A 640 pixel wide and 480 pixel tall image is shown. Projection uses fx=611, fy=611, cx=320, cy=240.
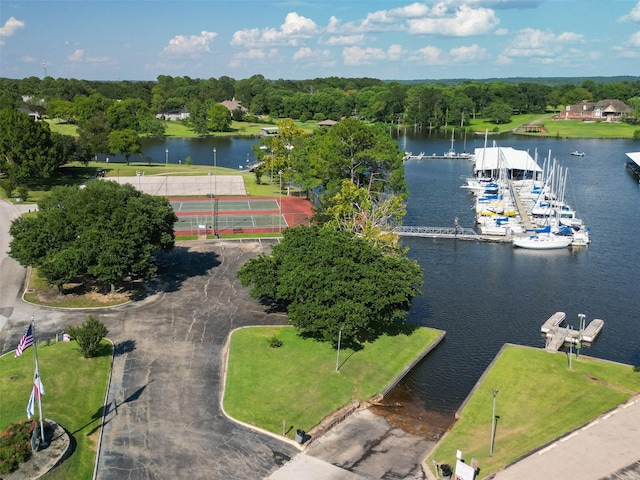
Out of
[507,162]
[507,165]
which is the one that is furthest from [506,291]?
[507,162]

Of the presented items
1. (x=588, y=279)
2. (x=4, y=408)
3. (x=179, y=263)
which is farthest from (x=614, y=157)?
(x=4, y=408)

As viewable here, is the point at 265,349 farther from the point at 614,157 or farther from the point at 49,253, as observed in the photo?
the point at 614,157

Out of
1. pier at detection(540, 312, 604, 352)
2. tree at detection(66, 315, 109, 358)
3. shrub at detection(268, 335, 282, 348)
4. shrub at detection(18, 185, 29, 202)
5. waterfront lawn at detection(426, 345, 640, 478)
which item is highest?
shrub at detection(18, 185, 29, 202)

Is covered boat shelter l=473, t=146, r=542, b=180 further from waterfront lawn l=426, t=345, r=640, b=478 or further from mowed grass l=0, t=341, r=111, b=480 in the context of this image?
mowed grass l=0, t=341, r=111, b=480

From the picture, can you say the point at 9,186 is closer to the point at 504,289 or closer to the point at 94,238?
the point at 94,238

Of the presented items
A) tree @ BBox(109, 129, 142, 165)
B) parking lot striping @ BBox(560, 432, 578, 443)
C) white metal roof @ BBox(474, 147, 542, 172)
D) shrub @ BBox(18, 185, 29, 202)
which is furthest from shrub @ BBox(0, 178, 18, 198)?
parking lot striping @ BBox(560, 432, 578, 443)

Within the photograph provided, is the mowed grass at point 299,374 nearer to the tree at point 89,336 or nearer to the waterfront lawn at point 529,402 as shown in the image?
the waterfront lawn at point 529,402
